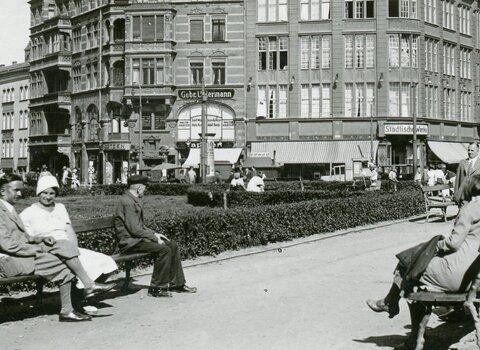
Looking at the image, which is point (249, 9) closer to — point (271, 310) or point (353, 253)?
point (353, 253)

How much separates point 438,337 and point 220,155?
49677 millimetres

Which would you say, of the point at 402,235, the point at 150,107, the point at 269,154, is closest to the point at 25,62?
the point at 150,107

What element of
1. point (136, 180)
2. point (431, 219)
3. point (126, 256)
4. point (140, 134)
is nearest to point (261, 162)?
point (140, 134)

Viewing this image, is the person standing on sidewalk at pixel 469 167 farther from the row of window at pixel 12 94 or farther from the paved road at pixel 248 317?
the row of window at pixel 12 94

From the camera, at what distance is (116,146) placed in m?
60.5

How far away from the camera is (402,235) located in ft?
63.7

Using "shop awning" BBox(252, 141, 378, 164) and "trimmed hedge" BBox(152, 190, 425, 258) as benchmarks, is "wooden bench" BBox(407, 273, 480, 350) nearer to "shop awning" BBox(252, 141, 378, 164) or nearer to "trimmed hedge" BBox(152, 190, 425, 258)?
"trimmed hedge" BBox(152, 190, 425, 258)

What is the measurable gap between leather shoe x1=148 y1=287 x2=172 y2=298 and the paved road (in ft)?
0.36

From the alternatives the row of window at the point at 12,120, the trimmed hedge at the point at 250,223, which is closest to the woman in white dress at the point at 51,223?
the trimmed hedge at the point at 250,223

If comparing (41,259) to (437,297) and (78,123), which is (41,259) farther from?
(78,123)

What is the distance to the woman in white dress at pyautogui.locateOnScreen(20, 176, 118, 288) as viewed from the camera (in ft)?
30.7

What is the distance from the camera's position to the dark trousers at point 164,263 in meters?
10.6

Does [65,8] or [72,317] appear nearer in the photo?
[72,317]

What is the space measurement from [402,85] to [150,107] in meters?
18.8
